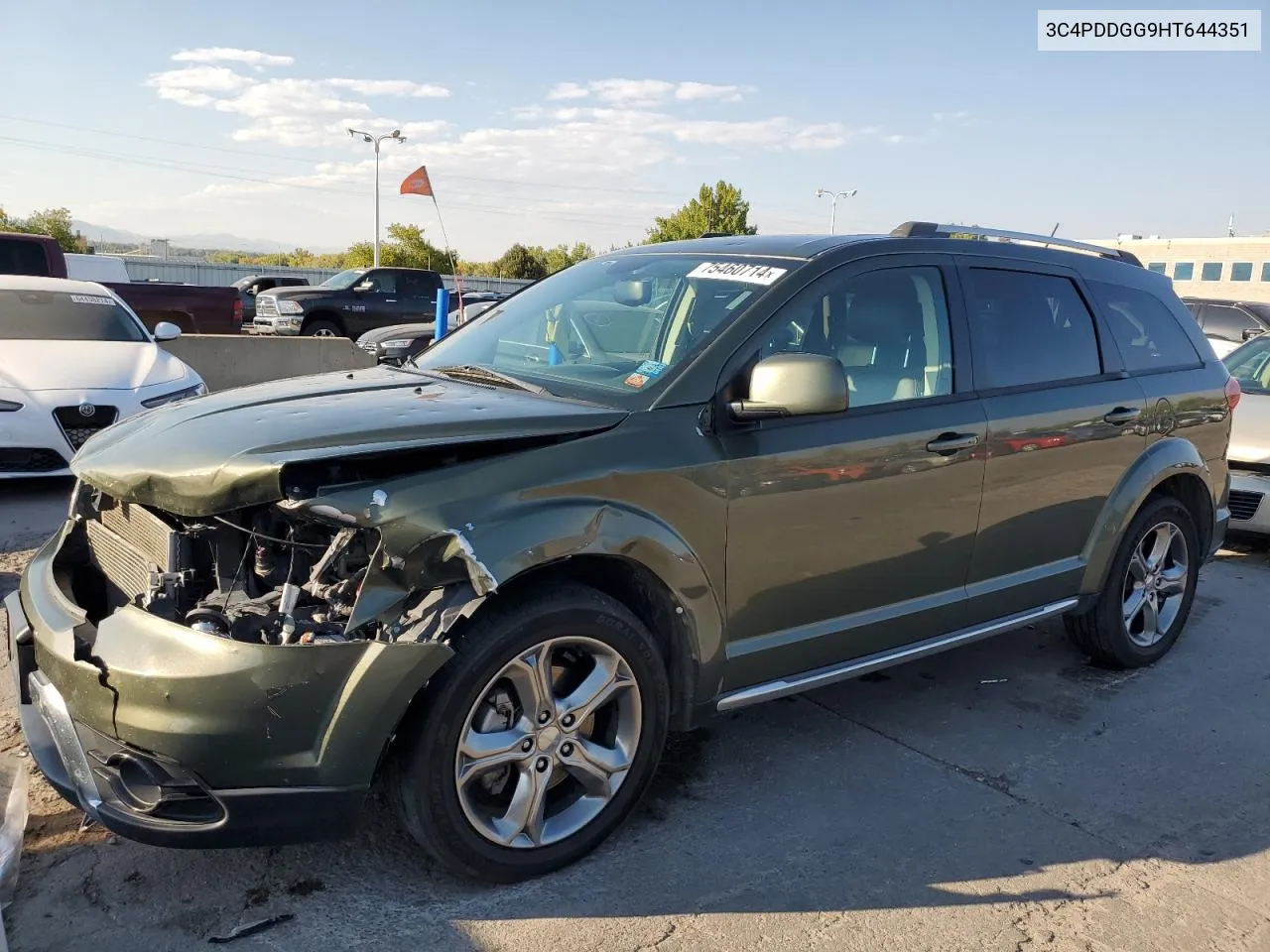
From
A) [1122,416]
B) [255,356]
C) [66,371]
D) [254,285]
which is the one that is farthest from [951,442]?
[254,285]

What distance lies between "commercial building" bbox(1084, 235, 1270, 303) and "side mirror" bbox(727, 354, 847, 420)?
5893cm

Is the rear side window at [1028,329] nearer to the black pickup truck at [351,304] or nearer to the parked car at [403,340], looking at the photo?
the parked car at [403,340]

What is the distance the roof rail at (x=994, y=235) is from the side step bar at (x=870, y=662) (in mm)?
1571

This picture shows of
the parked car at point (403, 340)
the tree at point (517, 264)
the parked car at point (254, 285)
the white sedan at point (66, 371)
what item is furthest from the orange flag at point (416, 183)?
the tree at point (517, 264)

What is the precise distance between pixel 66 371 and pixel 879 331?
20.3 feet

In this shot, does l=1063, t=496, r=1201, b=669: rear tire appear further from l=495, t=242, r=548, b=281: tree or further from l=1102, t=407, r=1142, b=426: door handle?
l=495, t=242, r=548, b=281: tree

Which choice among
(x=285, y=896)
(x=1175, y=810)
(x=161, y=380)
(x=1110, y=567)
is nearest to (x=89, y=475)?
(x=285, y=896)

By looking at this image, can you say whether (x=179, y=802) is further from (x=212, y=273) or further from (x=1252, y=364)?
(x=212, y=273)

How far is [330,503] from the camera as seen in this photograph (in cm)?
251

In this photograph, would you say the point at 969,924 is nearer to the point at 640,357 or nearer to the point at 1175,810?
the point at 1175,810

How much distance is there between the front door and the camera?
321cm

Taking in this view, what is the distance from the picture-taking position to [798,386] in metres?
3.00

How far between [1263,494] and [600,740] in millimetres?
5858

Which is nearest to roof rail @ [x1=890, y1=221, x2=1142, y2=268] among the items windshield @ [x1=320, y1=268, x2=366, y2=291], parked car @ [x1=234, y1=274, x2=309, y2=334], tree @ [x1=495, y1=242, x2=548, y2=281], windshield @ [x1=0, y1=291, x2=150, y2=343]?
windshield @ [x1=0, y1=291, x2=150, y2=343]
